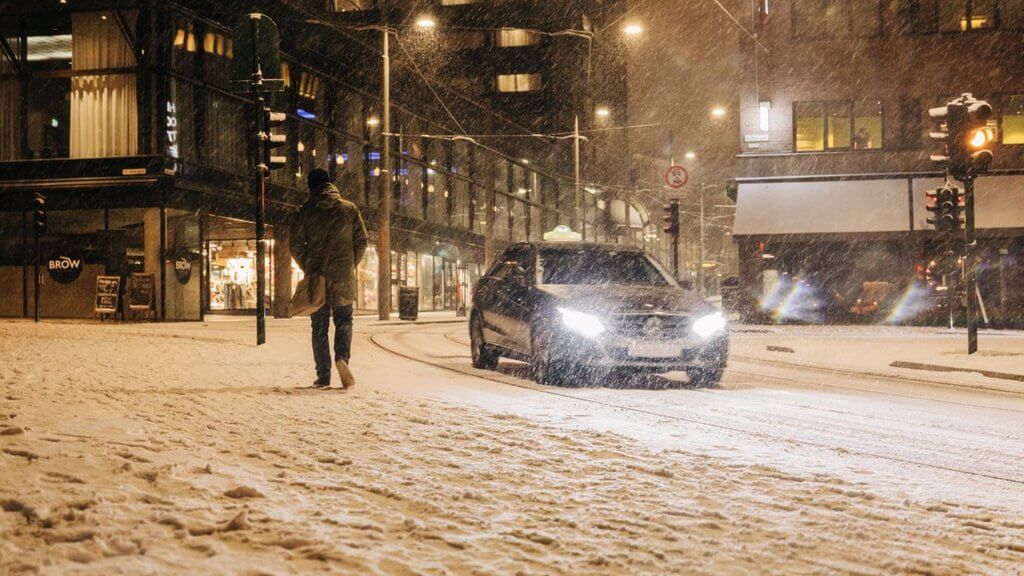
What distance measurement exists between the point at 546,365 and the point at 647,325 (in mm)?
1144

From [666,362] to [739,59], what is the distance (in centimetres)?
2498

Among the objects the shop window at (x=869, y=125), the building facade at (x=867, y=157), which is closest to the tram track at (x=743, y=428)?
the building facade at (x=867, y=157)

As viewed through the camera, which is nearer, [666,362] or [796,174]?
[666,362]

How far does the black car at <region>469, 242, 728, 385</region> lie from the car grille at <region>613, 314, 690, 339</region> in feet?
0.03

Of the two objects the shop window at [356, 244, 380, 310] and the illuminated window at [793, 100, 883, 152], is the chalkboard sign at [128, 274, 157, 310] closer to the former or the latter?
the shop window at [356, 244, 380, 310]

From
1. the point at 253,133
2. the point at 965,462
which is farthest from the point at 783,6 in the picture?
the point at 965,462

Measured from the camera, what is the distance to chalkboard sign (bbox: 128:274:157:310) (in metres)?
26.4

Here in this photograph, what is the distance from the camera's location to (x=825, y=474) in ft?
18.2

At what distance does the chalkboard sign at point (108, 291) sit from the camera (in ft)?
87.5

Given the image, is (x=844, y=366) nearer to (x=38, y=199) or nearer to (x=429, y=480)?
(x=429, y=480)

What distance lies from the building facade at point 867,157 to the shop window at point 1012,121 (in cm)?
3

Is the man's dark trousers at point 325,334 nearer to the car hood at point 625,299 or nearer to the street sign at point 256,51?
the car hood at point 625,299

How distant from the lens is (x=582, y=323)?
403 inches

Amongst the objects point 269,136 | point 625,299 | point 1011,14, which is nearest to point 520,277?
point 625,299
